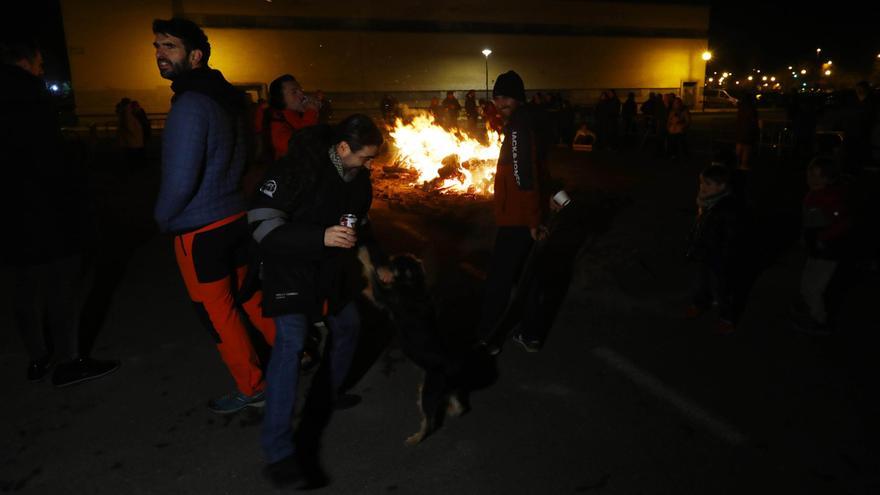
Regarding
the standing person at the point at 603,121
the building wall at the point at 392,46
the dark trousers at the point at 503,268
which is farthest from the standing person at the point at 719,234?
the building wall at the point at 392,46

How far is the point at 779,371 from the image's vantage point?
396 centimetres

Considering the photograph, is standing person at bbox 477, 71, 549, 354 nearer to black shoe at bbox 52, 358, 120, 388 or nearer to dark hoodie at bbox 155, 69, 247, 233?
dark hoodie at bbox 155, 69, 247, 233

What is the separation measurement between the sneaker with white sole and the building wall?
31.6 meters

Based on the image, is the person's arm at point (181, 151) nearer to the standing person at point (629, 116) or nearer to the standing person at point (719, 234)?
the standing person at point (719, 234)

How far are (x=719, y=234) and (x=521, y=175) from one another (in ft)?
5.65

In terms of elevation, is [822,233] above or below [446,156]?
below

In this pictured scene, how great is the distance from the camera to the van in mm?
42031

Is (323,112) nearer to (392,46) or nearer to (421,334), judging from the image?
(421,334)

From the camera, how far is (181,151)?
2873 mm

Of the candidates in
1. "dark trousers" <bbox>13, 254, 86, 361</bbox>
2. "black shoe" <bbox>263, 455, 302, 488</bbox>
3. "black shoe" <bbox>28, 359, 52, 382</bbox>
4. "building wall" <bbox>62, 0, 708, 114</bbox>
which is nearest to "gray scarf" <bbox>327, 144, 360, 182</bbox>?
"black shoe" <bbox>263, 455, 302, 488</bbox>

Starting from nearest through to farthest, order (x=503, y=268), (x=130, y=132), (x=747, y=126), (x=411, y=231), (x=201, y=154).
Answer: (x=201, y=154), (x=503, y=268), (x=411, y=231), (x=747, y=126), (x=130, y=132)

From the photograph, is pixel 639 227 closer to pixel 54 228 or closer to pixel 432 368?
pixel 432 368

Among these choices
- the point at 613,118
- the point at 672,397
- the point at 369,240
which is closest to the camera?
the point at 369,240

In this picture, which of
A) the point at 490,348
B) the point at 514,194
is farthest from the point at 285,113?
the point at 490,348
